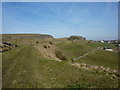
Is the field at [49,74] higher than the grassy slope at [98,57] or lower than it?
higher

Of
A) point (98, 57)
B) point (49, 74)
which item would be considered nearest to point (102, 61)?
point (98, 57)

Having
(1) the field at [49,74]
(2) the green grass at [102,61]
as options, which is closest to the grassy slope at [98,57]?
(2) the green grass at [102,61]

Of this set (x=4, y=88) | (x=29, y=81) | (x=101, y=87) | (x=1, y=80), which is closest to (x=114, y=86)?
(x=101, y=87)

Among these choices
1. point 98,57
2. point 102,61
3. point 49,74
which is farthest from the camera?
point 98,57

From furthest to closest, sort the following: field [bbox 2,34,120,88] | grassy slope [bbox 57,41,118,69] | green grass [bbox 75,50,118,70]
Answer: grassy slope [bbox 57,41,118,69], green grass [bbox 75,50,118,70], field [bbox 2,34,120,88]

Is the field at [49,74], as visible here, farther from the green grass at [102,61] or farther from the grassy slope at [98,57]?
the grassy slope at [98,57]

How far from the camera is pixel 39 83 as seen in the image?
759cm

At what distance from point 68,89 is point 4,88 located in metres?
5.52

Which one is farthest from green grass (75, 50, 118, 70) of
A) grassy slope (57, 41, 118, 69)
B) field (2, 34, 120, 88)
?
field (2, 34, 120, 88)

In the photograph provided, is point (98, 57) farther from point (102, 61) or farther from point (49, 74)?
point (49, 74)

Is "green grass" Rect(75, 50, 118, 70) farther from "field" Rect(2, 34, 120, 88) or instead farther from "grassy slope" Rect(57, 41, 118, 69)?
"field" Rect(2, 34, 120, 88)

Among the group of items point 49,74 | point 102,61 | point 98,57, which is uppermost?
point 49,74

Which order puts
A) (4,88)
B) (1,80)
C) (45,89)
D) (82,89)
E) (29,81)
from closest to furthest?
(82,89) < (45,89) < (4,88) < (29,81) < (1,80)

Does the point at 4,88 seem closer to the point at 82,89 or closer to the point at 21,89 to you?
the point at 21,89
